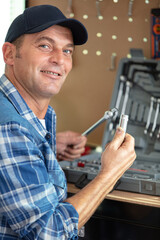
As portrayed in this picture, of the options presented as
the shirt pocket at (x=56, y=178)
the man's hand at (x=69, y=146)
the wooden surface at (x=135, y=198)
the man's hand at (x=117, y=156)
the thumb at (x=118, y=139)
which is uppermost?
the thumb at (x=118, y=139)

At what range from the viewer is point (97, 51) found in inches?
64.9

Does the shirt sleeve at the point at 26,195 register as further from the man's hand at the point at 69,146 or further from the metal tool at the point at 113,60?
the metal tool at the point at 113,60

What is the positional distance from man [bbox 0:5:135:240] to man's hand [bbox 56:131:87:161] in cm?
23

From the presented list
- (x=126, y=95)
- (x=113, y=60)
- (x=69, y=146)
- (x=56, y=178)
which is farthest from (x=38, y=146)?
(x=113, y=60)

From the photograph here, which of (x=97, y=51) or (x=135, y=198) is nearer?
(x=135, y=198)

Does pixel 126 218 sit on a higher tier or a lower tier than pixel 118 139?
lower

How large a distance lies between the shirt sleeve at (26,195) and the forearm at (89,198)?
3 cm

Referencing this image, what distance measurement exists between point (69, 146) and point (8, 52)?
0.52 meters

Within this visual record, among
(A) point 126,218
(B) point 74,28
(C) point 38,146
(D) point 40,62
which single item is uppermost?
(B) point 74,28

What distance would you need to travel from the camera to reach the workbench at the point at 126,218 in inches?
34.7

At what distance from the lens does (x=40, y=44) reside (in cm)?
83

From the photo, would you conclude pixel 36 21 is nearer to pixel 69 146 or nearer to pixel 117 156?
pixel 117 156

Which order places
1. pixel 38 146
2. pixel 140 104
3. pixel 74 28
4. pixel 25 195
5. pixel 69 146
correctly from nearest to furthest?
pixel 25 195
pixel 38 146
pixel 74 28
pixel 69 146
pixel 140 104

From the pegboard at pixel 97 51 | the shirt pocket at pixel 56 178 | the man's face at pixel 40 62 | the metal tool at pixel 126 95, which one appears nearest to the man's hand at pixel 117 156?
the shirt pocket at pixel 56 178
